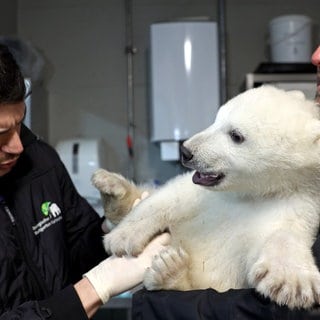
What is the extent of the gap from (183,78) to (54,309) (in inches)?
80.0

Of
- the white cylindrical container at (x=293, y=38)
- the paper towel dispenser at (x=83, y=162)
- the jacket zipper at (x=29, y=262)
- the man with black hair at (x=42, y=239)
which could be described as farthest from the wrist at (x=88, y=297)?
the white cylindrical container at (x=293, y=38)

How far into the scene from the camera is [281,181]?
1009mm

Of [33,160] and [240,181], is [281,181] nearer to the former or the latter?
[240,181]

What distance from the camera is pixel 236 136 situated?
1021mm

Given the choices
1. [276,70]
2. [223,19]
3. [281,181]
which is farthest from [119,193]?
[223,19]

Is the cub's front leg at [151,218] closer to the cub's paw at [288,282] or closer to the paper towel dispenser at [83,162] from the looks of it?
the cub's paw at [288,282]

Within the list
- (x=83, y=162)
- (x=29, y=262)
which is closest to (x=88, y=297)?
(x=29, y=262)

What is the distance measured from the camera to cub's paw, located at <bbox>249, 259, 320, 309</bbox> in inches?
31.3

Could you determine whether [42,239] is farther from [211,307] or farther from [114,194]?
[211,307]

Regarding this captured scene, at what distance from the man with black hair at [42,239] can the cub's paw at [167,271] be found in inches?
3.2

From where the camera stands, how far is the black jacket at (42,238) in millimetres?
1076

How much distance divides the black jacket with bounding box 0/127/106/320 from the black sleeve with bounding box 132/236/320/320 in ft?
0.62

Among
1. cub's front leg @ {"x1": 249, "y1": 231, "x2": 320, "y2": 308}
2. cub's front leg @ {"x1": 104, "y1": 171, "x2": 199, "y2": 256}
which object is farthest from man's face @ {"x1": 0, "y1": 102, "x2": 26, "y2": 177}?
cub's front leg @ {"x1": 249, "y1": 231, "x2": 320, "y2": 308}

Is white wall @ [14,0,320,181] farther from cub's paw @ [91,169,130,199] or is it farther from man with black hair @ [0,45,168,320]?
cub's paw @ [91,169,130,199]
